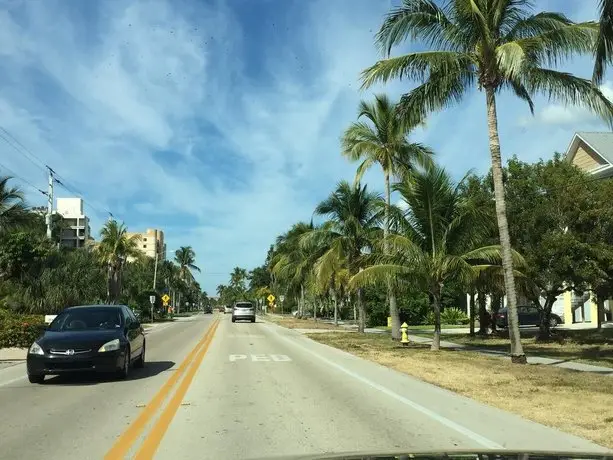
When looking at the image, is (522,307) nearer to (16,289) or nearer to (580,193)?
(580,193)

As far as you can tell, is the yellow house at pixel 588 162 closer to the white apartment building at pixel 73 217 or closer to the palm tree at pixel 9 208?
the palm tree at pixel 9 208

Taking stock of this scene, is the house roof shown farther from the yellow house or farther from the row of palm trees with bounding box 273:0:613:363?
the row of palm trees with bounding box 273:0:613:363

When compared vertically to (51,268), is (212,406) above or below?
below

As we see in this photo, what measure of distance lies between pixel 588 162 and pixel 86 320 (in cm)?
3211

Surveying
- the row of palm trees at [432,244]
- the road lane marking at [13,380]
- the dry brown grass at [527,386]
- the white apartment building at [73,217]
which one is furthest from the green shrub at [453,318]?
the white apartment building at [73,217]

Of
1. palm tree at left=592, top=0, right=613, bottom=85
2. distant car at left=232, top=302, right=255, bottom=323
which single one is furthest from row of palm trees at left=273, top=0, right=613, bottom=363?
distant car at left=232, top=302, right=255, bottom=323

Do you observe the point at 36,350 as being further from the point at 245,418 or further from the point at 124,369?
the point at 245,418

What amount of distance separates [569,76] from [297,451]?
537 inches

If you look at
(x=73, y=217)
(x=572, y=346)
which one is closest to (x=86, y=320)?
(x=572, y=346)

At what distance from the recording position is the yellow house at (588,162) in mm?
34094

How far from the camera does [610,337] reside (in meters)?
25.6

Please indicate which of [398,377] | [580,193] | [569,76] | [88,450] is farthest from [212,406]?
[580,193]

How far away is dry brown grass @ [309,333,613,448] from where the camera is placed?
8.64 m

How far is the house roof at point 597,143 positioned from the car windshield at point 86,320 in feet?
94.7
